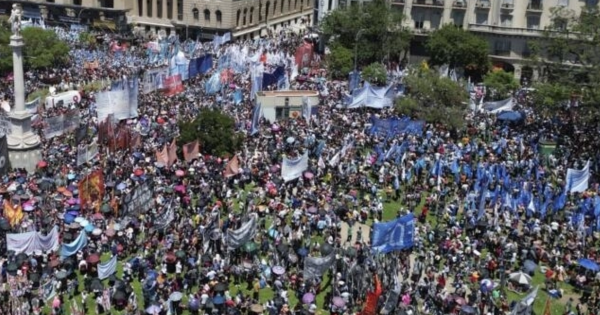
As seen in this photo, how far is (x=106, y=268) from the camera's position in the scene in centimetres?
2802

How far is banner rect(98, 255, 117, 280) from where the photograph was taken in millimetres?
27922

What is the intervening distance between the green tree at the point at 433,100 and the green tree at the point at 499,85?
994 cm

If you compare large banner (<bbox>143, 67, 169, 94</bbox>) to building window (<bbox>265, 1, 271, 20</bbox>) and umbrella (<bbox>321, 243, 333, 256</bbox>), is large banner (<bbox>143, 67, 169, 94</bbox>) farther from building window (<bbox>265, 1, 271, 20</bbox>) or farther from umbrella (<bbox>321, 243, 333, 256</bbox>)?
building window (<bbox>265, 1, 271, 20</bbox>)

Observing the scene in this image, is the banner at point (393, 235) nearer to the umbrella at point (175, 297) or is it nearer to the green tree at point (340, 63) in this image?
the umbrella at point (175, 297)

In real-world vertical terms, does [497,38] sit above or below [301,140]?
above

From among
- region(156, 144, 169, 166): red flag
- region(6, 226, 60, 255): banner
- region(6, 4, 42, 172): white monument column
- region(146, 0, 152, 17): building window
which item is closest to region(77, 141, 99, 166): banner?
region(6, 4, 42, 172): white monument column

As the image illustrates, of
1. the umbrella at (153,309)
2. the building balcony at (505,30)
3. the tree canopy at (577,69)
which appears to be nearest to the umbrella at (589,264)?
the umbrella at (153,309)

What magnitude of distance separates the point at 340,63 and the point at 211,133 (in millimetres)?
27898

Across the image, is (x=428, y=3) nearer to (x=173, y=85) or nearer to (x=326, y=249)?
(x=173, y=85)

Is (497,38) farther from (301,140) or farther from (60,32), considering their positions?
(60,32)

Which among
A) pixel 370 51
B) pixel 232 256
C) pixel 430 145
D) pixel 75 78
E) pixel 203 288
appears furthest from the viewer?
pixel 370 51

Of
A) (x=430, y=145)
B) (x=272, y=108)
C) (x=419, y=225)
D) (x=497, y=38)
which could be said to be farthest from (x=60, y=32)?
(x=419, y=225)

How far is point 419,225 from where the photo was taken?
35469mm

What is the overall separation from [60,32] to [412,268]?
60.6m
